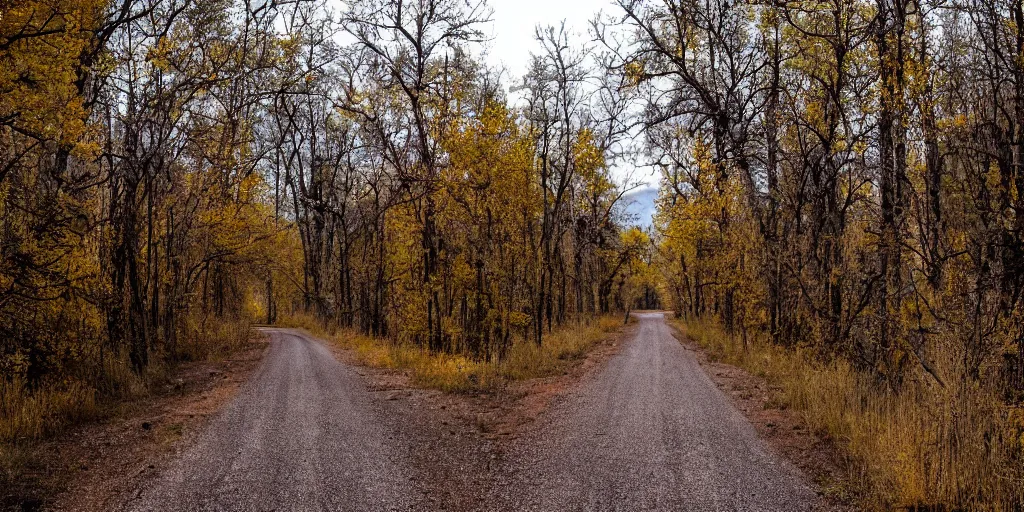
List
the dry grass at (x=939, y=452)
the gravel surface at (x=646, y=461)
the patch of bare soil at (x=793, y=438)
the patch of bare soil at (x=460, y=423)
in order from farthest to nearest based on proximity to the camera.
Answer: the patch of bare soil at (x=460, y=423) → the patch of bare soil at (x=793, y=438) → the gravel surface at (x=646, y=461) → the dry grass at (x=939, y=452)

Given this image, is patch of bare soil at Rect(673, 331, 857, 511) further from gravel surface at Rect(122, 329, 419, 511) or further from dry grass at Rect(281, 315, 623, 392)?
dry grass at Rect(281, 315, 623, 392)

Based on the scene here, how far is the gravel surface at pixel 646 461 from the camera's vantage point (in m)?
5.05

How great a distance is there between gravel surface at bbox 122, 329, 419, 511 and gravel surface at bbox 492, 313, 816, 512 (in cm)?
126

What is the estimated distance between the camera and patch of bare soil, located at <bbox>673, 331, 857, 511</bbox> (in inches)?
205

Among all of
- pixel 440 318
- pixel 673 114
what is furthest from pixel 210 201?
pixel 673 114

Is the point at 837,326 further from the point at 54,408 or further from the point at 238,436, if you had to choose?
the point at 54,408

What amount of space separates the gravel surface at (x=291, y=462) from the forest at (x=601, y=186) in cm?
231

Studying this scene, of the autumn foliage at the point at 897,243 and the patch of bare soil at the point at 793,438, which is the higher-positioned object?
the autumn foliage at the point at 897,243

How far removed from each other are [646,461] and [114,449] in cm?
614

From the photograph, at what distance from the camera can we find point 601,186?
2230cm

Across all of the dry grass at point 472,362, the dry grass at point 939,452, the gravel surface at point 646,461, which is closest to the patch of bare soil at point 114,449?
the dry grass at point 472,362

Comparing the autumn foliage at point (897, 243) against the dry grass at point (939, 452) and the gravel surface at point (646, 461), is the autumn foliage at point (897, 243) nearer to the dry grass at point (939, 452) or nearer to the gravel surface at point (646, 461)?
the dry grass at point (939, 452)

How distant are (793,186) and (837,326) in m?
4.59

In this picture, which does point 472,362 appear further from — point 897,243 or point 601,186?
point 601,186
